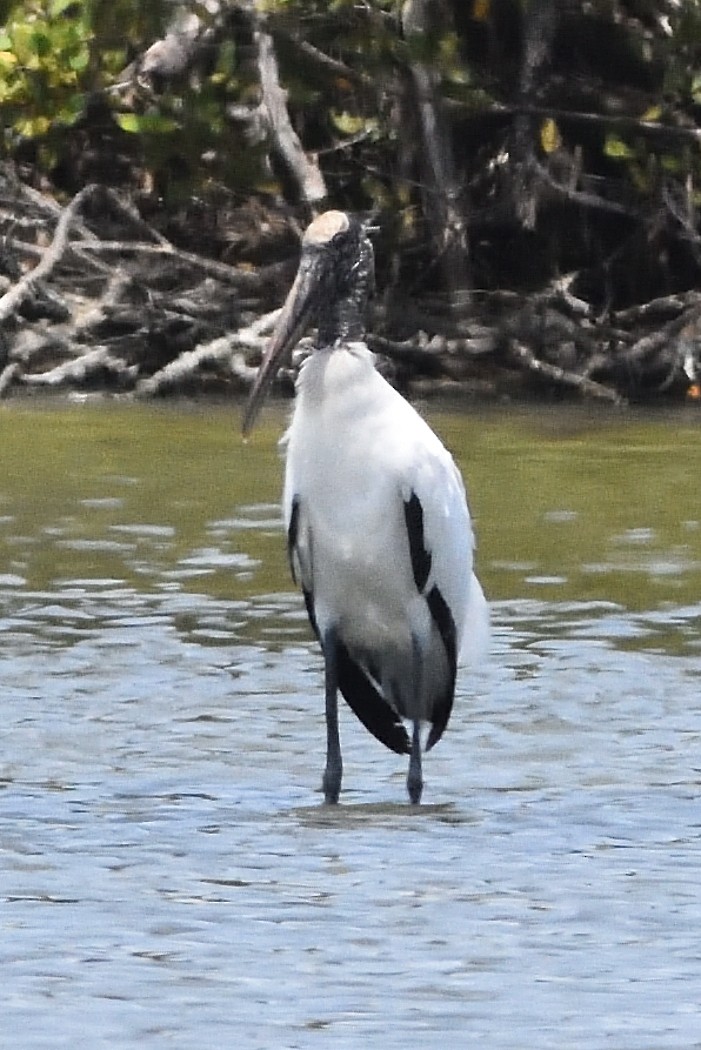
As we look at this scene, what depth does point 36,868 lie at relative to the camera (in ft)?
17.6

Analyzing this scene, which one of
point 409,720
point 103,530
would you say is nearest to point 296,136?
point 103,530

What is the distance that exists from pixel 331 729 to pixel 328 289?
1.06 meters

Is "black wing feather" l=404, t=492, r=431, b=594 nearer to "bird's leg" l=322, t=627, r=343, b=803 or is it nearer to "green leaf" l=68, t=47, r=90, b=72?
"bird's leg" l=322, t=627, r=343, b=803

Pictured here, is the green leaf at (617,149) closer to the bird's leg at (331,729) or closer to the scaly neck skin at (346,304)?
the scaly neck skin at (346,304)

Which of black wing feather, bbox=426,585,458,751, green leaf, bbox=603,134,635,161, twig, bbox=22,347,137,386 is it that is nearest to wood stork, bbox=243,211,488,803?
black wing feather, bbox=426,585,458,751

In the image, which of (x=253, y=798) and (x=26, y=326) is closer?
(x=253, y=798)

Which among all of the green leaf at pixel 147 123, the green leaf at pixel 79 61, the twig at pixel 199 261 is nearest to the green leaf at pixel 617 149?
the twig at pixel 199 261

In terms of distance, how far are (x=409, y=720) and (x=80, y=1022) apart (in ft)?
8.40

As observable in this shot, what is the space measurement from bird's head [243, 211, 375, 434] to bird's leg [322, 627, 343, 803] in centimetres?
68

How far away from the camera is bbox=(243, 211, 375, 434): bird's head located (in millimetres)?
6625

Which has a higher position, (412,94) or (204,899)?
(412,94)

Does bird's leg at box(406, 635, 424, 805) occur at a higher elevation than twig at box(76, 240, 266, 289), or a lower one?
lower

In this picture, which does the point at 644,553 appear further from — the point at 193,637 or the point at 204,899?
the point at 204,899

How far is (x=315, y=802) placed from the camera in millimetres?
6234
